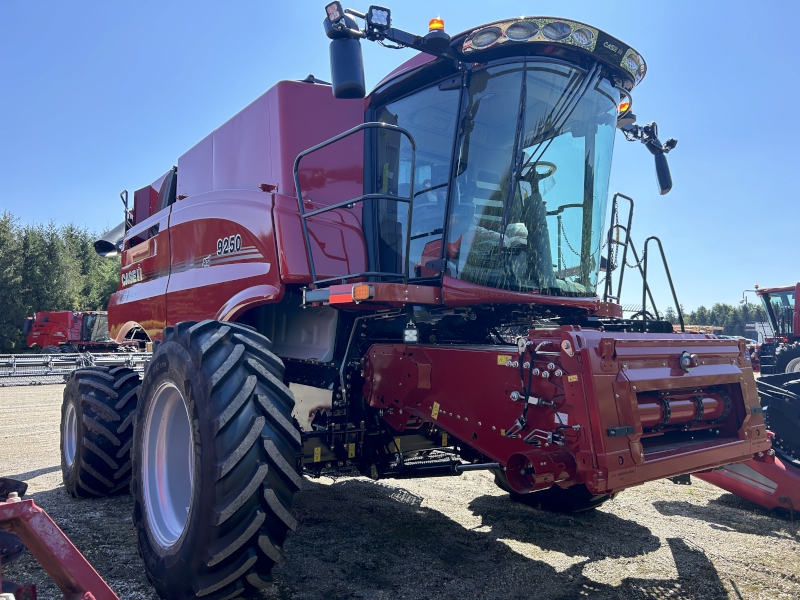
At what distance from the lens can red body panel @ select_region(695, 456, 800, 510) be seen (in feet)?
15.2

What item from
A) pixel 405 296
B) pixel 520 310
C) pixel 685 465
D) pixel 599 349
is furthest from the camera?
pixel 520 310

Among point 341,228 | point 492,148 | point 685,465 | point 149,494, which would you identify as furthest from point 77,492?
point 685,465

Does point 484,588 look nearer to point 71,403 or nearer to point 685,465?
point 685,465

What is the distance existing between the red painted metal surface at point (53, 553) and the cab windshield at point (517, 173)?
2313 mm

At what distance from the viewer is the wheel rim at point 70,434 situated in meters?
5.23

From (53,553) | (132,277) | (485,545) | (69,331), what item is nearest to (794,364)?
(485,545)

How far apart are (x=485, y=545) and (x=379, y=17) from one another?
130 inches

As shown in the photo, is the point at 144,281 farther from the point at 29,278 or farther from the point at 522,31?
the point at 29,278

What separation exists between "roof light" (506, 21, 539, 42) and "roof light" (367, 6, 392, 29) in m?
0.68

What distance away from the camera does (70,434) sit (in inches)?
210

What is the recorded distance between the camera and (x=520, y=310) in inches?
151

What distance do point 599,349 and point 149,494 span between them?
8.52 feet

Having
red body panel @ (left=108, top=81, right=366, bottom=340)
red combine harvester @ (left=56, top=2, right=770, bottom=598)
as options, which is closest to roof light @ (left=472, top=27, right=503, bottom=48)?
red combine harvester @ (left=56, top=2, right=770, bottom=598)

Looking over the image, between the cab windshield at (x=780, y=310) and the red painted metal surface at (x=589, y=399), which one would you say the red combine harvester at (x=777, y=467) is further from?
the cab windshield at (x=780, y=310)
